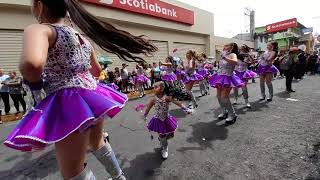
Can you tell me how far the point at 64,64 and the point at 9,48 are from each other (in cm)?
1420

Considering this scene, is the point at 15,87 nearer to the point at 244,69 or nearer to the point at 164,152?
the point at 244,69

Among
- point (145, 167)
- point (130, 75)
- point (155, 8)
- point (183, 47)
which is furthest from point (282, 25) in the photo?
point (145, 167)

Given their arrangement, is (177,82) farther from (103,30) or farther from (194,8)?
(194,8)

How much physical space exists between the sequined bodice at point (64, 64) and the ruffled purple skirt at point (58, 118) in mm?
59

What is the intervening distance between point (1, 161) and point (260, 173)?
4.20 m

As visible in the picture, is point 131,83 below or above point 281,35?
below

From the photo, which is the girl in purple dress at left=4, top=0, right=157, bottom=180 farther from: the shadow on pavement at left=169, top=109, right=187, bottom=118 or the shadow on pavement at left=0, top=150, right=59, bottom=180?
the shadow on pavement at left=169, top=109, right=187, bottom=118

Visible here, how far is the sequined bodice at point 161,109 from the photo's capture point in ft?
17.6

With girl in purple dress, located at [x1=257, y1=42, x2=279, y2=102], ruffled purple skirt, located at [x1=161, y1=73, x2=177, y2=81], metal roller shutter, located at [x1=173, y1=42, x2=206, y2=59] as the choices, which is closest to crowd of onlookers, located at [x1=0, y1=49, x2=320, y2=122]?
ruffled purple skirt, located at [x1=161, y1=73, x2=177, y2=81]

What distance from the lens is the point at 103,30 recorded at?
2.40 meters

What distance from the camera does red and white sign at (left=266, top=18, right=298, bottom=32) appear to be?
2298 inches

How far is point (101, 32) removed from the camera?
2402mm

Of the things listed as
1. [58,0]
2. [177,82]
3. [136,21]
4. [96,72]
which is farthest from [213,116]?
[136,21]

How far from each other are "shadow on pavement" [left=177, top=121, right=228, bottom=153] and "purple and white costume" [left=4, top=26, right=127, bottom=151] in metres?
3.50
